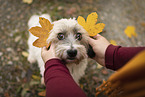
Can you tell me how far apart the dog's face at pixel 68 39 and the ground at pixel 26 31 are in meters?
1.45

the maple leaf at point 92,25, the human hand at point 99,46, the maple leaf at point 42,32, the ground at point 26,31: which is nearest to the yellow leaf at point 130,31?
the ground at point 26,31

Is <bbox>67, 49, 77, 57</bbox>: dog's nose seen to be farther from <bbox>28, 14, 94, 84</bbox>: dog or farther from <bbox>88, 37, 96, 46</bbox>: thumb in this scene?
<bbox>88, 37, 96, 46</bbox>: thumb

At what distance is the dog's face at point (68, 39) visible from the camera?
1.28 m

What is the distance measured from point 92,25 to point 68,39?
369 mm

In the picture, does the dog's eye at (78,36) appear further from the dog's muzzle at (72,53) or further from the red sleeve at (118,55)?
the red sleeve at (118,55)

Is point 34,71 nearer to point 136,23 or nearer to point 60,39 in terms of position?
point 60,39

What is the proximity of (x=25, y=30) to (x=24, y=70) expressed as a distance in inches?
53.1

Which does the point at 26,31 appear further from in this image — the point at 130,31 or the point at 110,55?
the point at 130,31

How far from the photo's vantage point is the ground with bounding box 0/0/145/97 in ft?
8.26

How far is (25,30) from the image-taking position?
130 inches

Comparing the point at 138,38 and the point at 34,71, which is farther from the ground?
the point at 138,38

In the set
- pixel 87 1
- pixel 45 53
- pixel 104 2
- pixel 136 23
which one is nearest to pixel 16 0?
pixel 87 1

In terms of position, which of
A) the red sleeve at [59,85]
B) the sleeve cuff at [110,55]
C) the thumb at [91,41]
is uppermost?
the thumb at [91,41]

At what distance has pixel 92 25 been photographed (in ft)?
4.20
